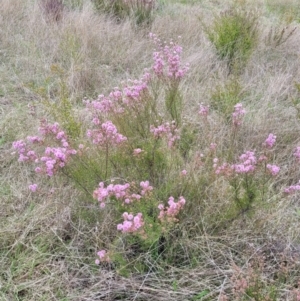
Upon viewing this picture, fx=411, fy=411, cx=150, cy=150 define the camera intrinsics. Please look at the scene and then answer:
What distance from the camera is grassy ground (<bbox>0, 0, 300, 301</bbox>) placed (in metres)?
1.97

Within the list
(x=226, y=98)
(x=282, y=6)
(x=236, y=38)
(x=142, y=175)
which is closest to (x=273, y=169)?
(x=142, y=175)

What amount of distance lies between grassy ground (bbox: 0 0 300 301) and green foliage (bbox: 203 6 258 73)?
11cm

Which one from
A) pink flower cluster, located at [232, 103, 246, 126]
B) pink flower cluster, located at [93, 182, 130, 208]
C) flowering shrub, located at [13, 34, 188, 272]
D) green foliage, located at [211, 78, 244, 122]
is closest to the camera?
pink flower cluster, located at [93, 182, 130, 208]

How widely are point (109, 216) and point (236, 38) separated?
9.95 ft

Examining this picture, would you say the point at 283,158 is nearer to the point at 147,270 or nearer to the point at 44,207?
the point at 147,270

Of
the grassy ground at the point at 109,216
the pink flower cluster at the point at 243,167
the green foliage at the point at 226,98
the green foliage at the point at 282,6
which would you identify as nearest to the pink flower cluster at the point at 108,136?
the grassy ground at the point at 109,216

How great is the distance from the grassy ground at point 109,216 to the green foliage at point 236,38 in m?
0.11

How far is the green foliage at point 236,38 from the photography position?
→ 175 inches

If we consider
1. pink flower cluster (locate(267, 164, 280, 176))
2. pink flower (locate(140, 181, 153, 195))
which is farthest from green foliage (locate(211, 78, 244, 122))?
pink flower (locate(140, 181, 153, 195))

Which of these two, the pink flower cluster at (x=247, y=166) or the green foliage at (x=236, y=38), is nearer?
the pink flower cluster at (x=247, y=166)

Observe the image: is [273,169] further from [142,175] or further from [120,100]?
[120,100]

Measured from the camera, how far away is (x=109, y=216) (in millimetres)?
2195

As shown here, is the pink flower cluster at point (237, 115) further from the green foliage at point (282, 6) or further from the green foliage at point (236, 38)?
the green foliage at point (282, 6)

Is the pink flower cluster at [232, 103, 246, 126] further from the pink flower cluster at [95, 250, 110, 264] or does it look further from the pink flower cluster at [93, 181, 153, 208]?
the pink flower cluster at [95, 250, 110, 264]
